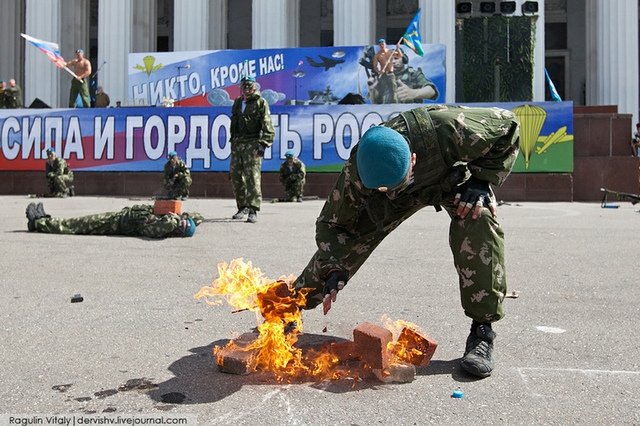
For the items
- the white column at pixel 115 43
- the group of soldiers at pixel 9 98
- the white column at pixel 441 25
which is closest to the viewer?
the group of soldiers at pixel 9 98

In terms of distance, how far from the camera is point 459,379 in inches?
117

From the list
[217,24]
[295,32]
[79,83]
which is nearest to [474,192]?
[79,83]

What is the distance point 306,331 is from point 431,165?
1.27 metres

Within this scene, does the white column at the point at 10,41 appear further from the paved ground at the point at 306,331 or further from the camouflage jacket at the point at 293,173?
the paved ground at the point at 306,331

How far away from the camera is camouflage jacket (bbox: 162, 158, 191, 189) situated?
16.1 meters

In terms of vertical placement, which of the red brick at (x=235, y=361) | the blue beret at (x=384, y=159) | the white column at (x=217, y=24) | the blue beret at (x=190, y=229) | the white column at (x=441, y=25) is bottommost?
the red brick at (x=235, y=361)

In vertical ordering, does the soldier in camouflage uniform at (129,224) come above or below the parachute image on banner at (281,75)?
below

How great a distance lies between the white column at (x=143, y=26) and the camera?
2639cm

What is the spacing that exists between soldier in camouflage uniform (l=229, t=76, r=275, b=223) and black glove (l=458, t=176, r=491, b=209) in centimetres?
613

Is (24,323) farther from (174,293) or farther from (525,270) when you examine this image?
(525,270)

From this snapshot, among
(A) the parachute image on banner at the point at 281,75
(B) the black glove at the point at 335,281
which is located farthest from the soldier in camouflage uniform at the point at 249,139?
(A) the parachute image on banner at the point at 281,75

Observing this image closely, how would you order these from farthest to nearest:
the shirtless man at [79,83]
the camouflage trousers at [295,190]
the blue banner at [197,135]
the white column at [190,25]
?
1. the white column at [190,25]
2. the shirtless man at [79,83]
3. the blue banner at [197,135]
4. the camouflage trousers at [295,190]

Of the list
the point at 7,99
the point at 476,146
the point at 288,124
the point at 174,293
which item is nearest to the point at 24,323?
the point at 174,293

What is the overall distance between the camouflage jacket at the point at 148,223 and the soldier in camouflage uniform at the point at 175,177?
28.1 ft
